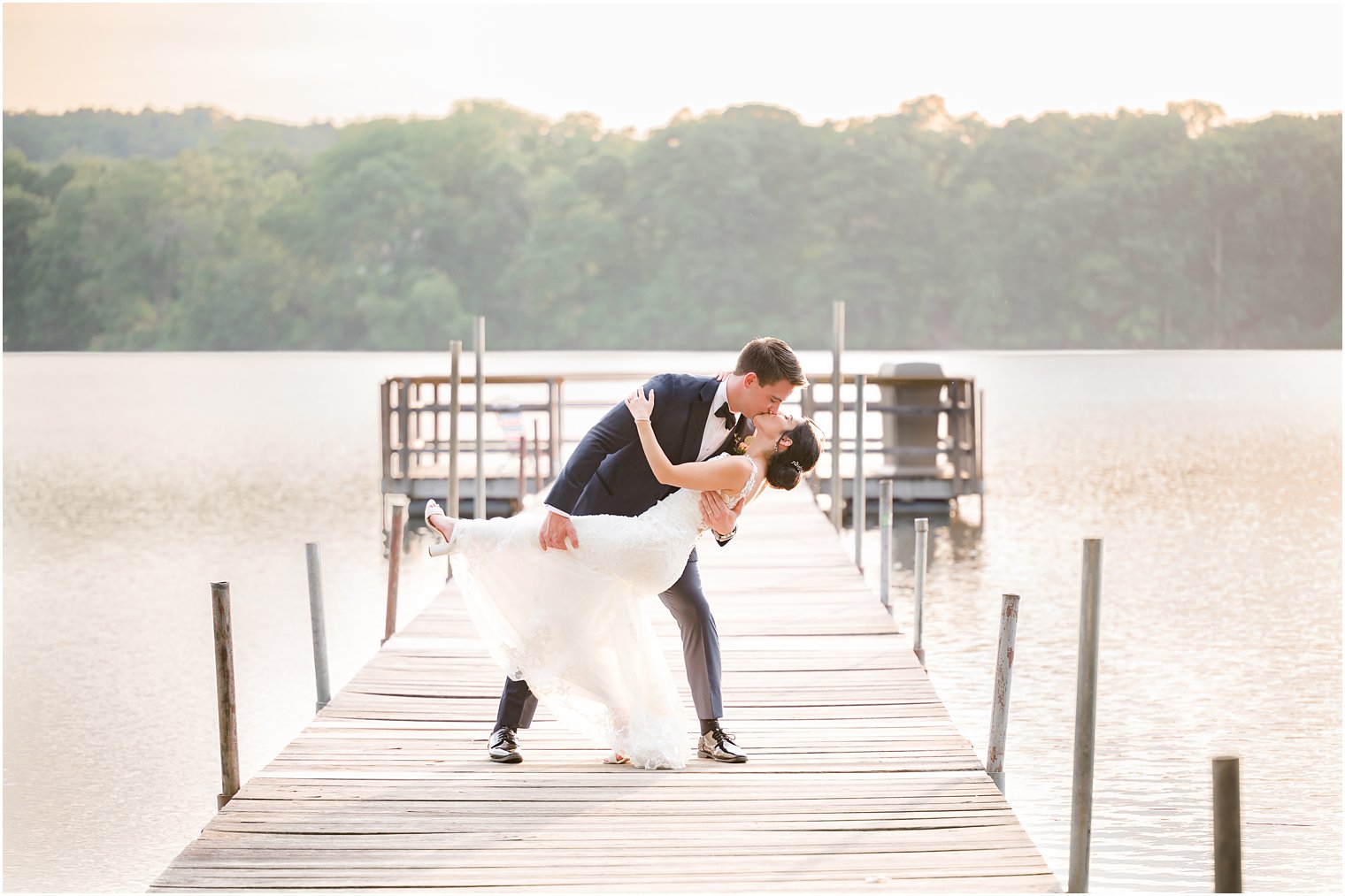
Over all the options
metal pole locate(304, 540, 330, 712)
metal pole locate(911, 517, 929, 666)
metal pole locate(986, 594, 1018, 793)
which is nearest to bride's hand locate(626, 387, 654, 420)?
metal pole locate(986, 594, 1018, 793)

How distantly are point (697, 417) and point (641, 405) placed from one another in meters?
0.20

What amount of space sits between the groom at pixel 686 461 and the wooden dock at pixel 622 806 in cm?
23

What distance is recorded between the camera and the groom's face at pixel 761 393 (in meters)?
4.77

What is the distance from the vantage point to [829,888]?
4.15 metres

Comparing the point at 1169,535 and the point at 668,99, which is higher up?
the point at 668,99

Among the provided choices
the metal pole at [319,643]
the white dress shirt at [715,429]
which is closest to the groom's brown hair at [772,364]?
the white dress shirt at [715,429]

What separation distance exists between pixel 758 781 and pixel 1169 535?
1504cm

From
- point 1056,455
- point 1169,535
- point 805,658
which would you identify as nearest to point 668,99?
point 1056,455

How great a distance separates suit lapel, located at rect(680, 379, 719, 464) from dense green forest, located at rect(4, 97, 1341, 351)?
66.3 metres

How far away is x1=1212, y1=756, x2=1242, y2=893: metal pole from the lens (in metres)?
3.24

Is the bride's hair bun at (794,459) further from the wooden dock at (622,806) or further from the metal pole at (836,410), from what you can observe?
the metal pole at (836,410)

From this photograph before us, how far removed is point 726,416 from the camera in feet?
16.3

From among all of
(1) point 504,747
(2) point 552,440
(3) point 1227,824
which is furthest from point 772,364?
(2) point 552,440

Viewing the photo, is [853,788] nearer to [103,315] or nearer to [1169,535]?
[1169,535]
